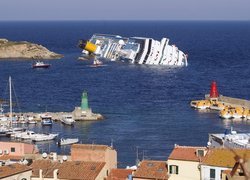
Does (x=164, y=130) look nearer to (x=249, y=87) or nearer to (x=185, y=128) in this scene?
(x=185, y=128)

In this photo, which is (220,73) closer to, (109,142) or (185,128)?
(185,128)

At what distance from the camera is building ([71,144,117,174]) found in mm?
28125

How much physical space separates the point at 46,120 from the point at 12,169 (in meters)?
34.5

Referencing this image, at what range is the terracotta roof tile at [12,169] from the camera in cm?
2359

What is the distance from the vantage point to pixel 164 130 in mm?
53250

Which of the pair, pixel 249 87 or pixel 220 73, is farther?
pixel 220 73

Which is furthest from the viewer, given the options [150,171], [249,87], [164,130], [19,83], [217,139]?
[19,83]

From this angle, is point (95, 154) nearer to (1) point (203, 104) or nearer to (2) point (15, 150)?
(2) point (15, 150)

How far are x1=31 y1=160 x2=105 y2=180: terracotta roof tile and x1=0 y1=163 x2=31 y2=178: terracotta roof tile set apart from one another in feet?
1.83

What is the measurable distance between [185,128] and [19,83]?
4156cm

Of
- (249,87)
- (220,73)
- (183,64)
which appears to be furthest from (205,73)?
(249,87)

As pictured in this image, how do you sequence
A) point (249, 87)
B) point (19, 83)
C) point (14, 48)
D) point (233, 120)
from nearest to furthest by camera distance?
1. point (233, 120)
2. point (249, 87)
3. point (19, 83)
4. point (14, 48)

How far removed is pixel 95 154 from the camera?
2822 cm

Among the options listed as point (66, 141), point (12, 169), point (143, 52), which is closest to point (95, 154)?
point (12, 169)
